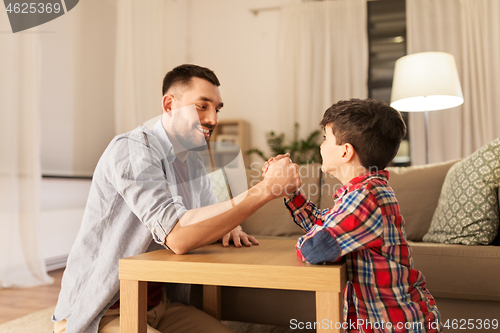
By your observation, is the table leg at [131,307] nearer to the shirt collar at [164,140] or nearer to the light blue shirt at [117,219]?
the light blue shirt at [117,219]

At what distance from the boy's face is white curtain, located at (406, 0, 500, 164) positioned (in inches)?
120

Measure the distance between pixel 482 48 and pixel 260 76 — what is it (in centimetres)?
218

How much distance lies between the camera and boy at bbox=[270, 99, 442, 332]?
721 millimetres

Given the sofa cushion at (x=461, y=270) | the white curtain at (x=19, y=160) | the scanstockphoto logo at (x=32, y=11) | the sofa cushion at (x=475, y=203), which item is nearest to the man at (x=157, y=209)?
the sofa cushion at (x=461, y=270)

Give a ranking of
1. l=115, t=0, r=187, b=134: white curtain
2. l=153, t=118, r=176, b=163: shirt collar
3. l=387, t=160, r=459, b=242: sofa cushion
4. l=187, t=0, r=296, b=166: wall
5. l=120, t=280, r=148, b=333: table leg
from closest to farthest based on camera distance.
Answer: l=120, t=280, r=148, b=333: table leg
l=153, t=118, r=176, b=163: shirt collar
l=387, t=160, r=459, b=242: sofa cushion
l=115, t=0, r=187, b=134: white curtain
l=187, t=0, r=296, b=166: wall

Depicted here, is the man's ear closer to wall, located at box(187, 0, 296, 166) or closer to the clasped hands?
the clasped hands

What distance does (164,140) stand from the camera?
0.99 m

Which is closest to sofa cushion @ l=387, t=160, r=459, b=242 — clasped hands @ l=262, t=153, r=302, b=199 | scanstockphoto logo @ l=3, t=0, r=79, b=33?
clasped hands @ l=262, t=153, r=302, b=199

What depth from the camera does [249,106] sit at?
13.9ft

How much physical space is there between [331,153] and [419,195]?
112 cm

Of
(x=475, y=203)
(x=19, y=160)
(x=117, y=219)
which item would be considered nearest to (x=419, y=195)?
(x=475, y=203)

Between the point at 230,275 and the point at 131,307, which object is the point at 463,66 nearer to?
the point at 230,275

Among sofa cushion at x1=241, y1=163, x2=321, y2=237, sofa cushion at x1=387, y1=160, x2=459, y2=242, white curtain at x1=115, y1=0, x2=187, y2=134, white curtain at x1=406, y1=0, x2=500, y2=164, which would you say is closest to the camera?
sofa cushion at x1=387, y1=160, x2=459, y2=242

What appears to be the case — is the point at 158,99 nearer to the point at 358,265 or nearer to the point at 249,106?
the point at 249,106
